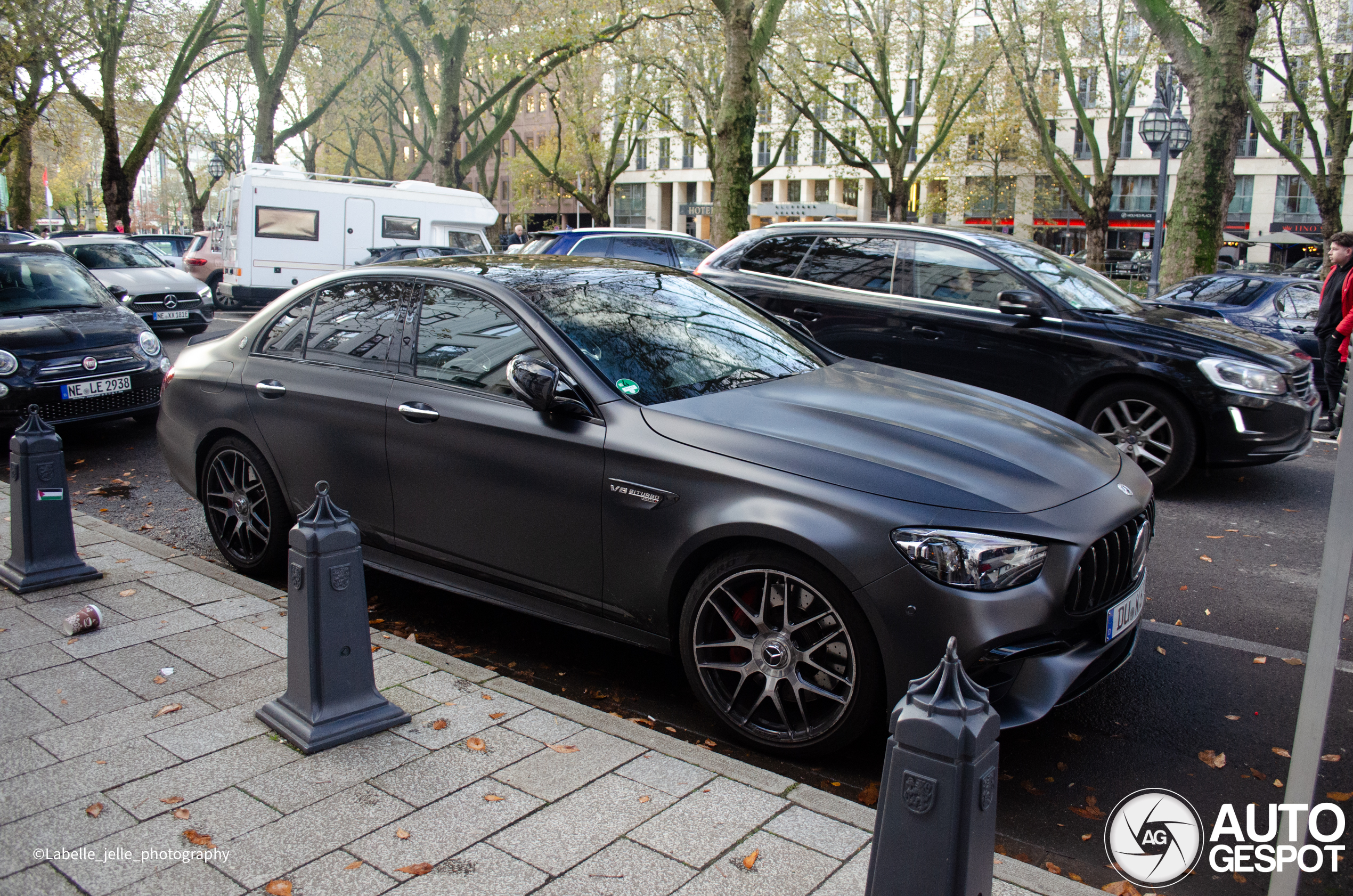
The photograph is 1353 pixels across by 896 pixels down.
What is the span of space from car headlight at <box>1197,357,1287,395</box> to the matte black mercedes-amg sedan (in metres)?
3.19

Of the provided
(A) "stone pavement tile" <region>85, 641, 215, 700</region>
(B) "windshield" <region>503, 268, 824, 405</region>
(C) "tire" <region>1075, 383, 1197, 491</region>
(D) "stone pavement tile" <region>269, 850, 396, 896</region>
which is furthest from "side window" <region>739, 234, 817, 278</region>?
A: (D) "stone pavement tile" <region>269, 850, 396, 896</region>

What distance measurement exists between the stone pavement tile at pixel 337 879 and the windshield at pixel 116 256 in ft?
55.5

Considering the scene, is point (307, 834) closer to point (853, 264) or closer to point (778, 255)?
point (853, 264)

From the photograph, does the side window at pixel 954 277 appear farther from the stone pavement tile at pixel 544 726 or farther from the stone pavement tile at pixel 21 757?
the stone pavement tile at pixel 21 757

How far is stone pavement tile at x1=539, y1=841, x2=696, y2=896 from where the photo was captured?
2498 mm

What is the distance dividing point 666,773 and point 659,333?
1.84 metres

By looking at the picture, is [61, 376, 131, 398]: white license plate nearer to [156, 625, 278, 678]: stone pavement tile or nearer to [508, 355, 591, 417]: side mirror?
[156, 625, 278, 678]: stone pavement tile

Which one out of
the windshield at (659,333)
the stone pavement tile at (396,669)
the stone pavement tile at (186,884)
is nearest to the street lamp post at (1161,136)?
the windshield at (659,333)

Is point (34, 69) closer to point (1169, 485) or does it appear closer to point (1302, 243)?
point (1169, 485)

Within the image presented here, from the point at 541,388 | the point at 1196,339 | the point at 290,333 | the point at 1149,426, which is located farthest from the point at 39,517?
the point at 1196,339

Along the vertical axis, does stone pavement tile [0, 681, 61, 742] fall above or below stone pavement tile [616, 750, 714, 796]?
below

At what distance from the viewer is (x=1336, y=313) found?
33.3 feet

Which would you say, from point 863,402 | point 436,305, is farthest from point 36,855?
point 863,402

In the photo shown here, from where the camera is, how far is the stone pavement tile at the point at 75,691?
3525 mm
